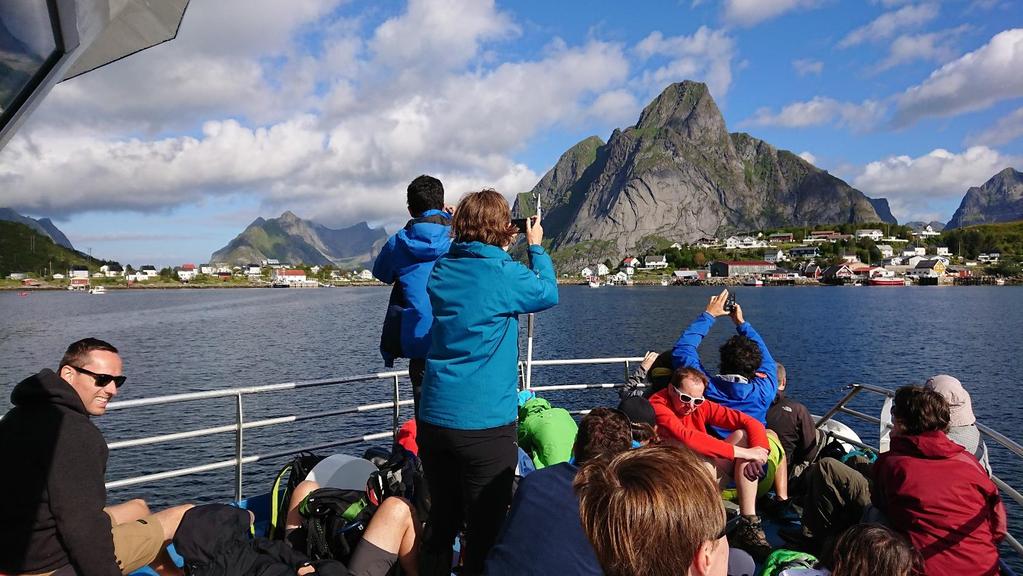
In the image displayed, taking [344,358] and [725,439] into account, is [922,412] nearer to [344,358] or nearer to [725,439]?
[725,439]

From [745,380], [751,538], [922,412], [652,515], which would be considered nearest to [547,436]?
[751,538]

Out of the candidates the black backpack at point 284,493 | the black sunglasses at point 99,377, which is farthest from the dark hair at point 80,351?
the black backpack at point 284,493

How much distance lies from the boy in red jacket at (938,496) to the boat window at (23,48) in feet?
13.8

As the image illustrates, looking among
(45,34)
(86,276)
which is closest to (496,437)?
(45,34)

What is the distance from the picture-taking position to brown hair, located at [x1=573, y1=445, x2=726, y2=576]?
5.05ft

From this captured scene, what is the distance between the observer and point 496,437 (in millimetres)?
3100

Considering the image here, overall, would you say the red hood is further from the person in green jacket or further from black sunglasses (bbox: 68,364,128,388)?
black sunglasses (bbox: 68,364,128,388)

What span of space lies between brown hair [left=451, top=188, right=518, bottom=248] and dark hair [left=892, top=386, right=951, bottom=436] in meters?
2.54

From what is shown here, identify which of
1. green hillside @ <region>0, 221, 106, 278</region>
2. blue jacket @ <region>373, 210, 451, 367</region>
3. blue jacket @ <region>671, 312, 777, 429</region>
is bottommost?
blue jacket @ <region>671, 312, 777, 429</region>

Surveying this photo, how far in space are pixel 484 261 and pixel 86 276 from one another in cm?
22125

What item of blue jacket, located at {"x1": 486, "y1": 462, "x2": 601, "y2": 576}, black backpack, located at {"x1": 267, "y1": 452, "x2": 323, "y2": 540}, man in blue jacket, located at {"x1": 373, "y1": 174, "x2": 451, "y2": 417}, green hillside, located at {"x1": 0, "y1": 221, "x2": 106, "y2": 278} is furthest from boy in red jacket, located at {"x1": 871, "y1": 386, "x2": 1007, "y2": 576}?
green hillside, located at {"x1": 0, "y1": 221, "x2": 106, "y2": 278}

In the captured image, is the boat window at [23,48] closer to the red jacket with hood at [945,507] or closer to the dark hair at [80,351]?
the dark hair at [80,351]

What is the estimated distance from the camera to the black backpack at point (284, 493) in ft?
14.1

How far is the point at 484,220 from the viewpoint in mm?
3201
